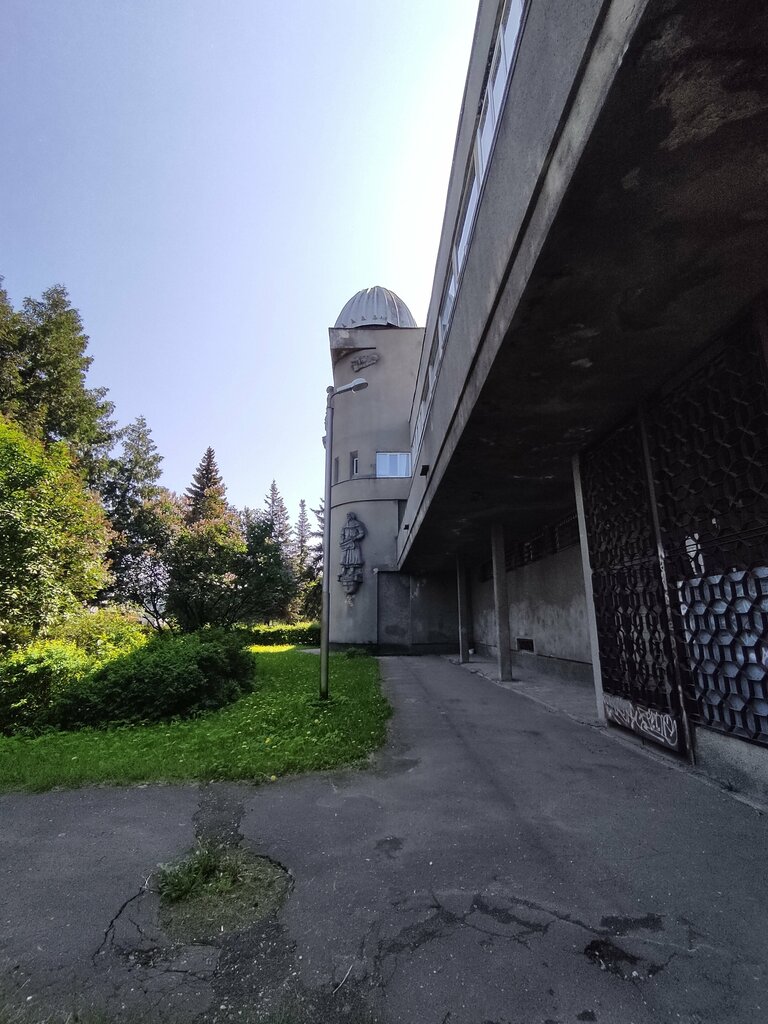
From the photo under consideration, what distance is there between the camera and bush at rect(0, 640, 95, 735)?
6.45 metres

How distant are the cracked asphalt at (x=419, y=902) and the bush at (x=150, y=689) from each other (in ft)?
Result: 8.74

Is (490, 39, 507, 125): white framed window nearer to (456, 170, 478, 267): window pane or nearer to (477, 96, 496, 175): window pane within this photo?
(477, 96, 496, 175): window pane

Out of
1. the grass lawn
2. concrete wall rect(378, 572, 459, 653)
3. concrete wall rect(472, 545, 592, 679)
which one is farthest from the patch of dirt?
concrete wall rect(378, 572, 459, 653)

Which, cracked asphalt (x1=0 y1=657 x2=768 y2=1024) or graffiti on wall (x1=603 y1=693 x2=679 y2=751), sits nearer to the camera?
cracked asphalt (x1=0 y1=657 x2=768 y2=1024)

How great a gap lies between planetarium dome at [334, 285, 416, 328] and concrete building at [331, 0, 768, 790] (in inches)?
745

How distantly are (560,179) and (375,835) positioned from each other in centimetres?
436

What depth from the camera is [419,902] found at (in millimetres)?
2564

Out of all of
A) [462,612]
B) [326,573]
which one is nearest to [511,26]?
[326,573]

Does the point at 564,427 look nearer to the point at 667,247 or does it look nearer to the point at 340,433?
the point at 667,247

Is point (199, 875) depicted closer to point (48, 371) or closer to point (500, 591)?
point (500, 591)

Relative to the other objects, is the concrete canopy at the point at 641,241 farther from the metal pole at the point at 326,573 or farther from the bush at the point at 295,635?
the bush at the point at 295,635

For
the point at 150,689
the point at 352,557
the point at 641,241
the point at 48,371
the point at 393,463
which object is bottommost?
the point at 150,689

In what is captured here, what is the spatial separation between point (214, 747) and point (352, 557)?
16334 millimetres

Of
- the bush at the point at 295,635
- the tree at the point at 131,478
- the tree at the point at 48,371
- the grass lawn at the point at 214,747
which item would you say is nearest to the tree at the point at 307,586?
the bush at the point at 295,635
